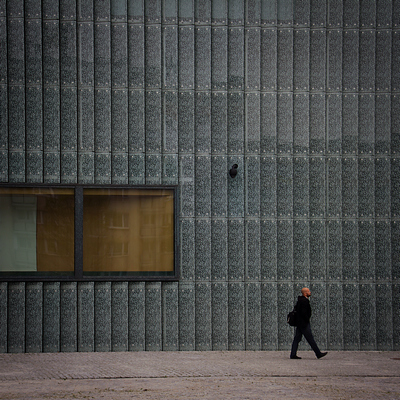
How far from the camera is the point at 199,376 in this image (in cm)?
984

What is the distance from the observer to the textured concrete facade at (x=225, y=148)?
1261 cm

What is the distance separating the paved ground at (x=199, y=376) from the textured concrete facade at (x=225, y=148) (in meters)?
0.87

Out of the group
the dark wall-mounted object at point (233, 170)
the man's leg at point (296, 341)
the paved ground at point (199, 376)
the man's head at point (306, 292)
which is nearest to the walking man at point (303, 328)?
the man's leg at point (296, 341)

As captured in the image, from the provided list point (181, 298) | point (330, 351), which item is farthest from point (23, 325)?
point (330, 351)

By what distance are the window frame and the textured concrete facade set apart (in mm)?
134

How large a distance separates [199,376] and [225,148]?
17.0 ft

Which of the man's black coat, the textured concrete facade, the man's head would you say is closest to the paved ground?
the man's black coat

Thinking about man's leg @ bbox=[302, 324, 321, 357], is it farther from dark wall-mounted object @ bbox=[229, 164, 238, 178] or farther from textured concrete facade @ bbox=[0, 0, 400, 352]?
dark wall-mounted object @ bbox=[229, 164, 238, 178]

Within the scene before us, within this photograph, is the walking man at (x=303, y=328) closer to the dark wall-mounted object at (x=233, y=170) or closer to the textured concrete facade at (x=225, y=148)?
the textured concrete facade at (x=225, y=148)

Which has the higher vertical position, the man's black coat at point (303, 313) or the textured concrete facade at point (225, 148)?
the textured concrete facade at point (225, 148)

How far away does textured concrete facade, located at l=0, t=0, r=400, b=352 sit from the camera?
1261 cm

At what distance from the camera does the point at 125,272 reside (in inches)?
500

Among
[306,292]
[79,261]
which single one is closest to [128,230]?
[79,261]

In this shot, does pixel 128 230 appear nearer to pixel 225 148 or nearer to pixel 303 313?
pixel 225 148
